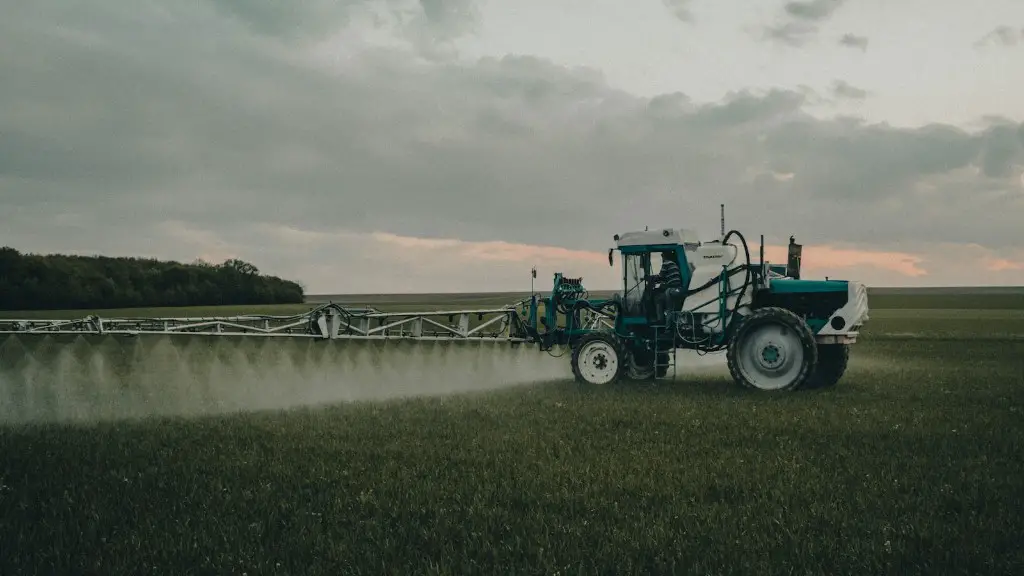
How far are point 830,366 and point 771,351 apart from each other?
113 inches

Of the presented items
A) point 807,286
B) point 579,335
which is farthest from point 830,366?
point 579,335

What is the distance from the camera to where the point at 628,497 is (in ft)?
26.7

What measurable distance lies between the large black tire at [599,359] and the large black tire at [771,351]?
103 inches

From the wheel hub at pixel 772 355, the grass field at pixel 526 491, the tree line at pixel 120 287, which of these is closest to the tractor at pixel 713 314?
the wheel hub at pixel 772 355

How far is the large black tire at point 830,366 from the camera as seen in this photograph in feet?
63.3

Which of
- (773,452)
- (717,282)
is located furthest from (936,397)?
(773,452)

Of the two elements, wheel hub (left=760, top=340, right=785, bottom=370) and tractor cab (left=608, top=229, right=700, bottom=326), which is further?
tractor cab (left=608, top=229, right=700, bottom=326)

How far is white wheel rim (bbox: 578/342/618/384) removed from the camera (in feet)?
62.5

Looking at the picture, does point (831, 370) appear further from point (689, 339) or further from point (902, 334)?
point (902, 334)

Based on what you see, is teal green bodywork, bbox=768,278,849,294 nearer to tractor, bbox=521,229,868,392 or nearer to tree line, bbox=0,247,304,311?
tractor, bbox=521,229,868,392

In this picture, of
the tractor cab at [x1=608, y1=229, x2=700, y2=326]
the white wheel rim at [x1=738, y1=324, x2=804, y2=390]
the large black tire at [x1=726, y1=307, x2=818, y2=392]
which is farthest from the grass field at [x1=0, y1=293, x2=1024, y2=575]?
the tractor cab at [x1=608, y1=229, x2=700, y2=326]

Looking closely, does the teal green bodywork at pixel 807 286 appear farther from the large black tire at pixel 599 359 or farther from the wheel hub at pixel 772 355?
the large black tire at pixel 599 359

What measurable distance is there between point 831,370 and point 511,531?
14462 mm

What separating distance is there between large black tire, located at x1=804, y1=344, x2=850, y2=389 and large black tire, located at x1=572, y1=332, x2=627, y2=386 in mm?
4432
